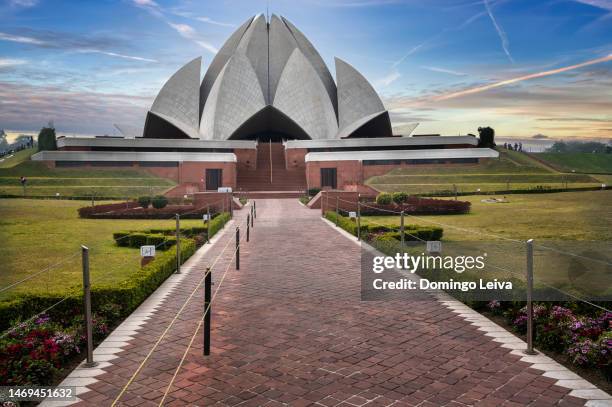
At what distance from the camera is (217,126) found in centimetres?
4572

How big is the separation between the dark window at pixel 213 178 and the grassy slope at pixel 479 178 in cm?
1047

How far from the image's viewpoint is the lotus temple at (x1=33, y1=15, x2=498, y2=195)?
37.2 metres

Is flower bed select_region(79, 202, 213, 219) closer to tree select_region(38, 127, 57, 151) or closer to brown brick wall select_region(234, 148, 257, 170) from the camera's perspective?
brown brick wall select_region(234, 148, 257, 170)

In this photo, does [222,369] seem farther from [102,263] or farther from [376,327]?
[102,263]

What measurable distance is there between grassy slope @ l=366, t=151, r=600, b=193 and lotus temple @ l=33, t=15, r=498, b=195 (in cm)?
176

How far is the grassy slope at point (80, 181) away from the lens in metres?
28.8

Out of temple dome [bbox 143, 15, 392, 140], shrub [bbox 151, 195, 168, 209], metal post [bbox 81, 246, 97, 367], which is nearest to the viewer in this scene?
metal post [bbox 81, 246, 97, 367]

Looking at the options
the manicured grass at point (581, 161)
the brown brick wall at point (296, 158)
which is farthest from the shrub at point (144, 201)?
the manicured grass at point (581, 161)

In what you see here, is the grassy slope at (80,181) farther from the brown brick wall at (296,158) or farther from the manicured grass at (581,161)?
the manicured grass at (581,161)

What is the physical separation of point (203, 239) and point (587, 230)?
31.2 feet

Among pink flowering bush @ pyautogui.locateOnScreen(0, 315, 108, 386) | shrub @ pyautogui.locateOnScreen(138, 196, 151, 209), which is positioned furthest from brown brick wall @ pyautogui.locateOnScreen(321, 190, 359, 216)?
pink flowering bush @ pyautogui.locateOnScreen(0, 315, 108, 386)

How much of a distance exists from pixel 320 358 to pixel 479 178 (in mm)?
30317

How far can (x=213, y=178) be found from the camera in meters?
37.3

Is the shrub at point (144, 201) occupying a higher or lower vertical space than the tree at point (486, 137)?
lower
